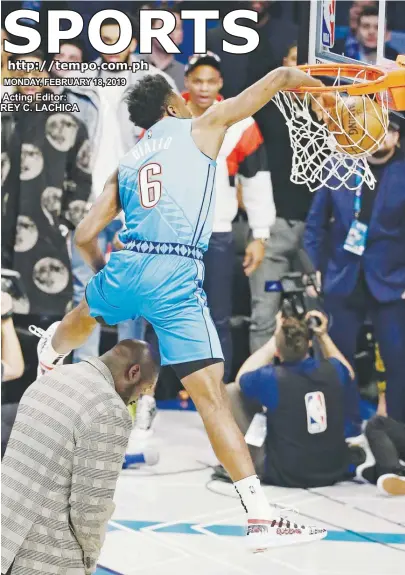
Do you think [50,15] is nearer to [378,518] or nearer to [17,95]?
[17,95]

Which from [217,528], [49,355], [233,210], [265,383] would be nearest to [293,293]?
[265,383]

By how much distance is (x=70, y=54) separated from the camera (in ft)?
21.5

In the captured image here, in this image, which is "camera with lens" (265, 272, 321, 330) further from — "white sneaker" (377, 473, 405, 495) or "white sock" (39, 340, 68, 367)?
"white sock" (39, 340, 68, 367)

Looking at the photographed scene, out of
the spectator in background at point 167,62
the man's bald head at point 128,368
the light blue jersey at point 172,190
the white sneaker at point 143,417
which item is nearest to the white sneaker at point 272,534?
the man's bald head at point 128,368

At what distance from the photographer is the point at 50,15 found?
6.12 metres

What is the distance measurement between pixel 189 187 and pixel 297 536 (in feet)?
5.25

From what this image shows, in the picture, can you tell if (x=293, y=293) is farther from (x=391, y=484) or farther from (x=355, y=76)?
(x=355, y=76)

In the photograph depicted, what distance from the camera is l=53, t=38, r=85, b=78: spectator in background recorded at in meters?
6.47

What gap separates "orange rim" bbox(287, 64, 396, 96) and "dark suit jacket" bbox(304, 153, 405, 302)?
2.19 m

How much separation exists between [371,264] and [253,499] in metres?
3.26

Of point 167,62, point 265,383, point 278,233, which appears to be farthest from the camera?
point 278,233

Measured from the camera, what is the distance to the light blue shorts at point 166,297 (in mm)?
4598

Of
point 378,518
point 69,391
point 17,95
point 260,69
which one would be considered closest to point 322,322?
point 378,518

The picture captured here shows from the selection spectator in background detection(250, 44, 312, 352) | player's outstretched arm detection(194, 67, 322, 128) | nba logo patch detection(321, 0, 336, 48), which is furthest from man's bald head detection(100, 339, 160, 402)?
spectator in background detection(250, 44, 312, 352)
